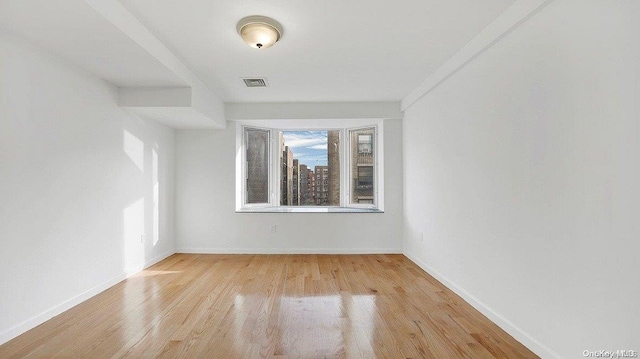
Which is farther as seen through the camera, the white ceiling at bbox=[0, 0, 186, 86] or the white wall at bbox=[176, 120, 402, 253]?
the white wall at bbox=[176, 120, 402, 253]

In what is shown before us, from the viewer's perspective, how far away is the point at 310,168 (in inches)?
208

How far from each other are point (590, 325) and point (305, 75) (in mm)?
3015

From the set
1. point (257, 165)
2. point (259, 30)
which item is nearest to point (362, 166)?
point (257, 165)

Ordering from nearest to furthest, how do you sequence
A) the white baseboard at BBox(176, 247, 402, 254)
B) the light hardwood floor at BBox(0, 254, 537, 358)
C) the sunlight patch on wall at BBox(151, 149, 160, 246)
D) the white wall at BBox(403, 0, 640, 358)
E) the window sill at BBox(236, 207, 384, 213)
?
the white wall at BBox(403, 0, 640, 358)
the light hardwood floor at BBox(0, 254, 537, 358)
the sunlight patch on wall at BBox(151, 149, 160, 246)
the white baseboard at BBox(176, 247, 402, 254)
the window sill at BBox(236, 207, 384, 213)

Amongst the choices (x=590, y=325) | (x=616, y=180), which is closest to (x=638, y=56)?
(x=616, y=180)

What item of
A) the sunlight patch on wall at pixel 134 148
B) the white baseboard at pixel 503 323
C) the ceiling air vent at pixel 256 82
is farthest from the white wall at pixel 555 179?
the sunlight patch on wall at pixel 134 148

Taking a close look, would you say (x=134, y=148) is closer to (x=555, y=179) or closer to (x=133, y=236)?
(x=133, y=236)

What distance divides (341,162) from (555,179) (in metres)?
3.58

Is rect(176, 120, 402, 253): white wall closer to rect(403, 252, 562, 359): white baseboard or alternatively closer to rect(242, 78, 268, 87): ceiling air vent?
rect(242, 78, 268, 87): ceiling air vent

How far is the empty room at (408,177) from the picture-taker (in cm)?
151

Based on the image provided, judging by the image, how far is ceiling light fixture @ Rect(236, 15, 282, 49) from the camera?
2.16 metres

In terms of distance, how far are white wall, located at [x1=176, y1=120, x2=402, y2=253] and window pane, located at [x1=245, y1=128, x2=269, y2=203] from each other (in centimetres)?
45

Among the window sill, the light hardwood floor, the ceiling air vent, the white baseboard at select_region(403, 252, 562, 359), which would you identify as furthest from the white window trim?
the white baseboard at select_region(403, 252, 562, 359)

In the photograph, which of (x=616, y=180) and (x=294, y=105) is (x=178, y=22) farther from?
(x=616, y=180)
